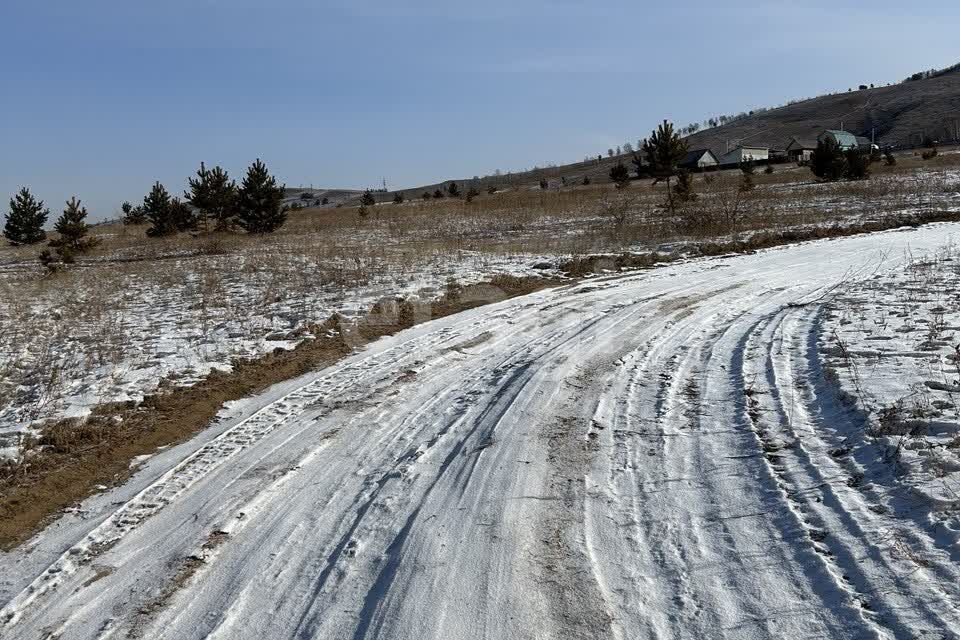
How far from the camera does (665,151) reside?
30.8 m

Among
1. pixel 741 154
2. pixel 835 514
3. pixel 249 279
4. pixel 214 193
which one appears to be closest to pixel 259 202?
pixel 214 193

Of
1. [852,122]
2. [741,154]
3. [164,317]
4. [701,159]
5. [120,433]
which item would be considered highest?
[852,122]

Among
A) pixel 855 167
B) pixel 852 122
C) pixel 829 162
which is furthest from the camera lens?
pixel 852 122

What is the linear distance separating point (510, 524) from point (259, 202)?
2556cm

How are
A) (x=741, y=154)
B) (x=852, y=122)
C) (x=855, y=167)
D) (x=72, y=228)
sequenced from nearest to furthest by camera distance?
(x=72, y=228)
(x=855, y=167)
(x=741, y=154)
(x=852, y=122)

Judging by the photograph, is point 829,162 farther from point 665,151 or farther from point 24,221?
point 24,221

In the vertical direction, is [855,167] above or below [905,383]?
above

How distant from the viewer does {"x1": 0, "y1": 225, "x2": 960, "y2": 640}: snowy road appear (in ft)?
9.42

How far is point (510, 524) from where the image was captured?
369 cm

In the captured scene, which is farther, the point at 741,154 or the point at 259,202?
the point at 741,154

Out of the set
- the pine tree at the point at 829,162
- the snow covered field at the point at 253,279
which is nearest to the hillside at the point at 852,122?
the pine tree at the point at 829,162

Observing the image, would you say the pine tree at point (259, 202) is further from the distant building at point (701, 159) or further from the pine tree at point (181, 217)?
the distant building at point (701, 159)

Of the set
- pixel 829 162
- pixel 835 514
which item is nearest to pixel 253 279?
pixel 835 514

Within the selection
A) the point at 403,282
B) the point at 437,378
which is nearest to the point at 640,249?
the point at 403,282
